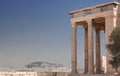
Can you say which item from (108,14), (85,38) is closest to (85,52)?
(85,38)

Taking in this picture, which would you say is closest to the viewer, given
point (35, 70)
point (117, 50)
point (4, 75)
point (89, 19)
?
point (117, 50)

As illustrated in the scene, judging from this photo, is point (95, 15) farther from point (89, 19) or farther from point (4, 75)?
point (4, 75)

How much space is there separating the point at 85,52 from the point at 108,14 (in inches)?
331

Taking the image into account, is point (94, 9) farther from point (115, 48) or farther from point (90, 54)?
point (115, 48)

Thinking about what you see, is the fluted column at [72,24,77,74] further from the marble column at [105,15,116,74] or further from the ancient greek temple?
the marble column at [105,15,116,74]

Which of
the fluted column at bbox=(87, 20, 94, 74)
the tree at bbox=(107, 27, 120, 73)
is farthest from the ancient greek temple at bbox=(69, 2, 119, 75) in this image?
the tree at bbox=(107, 27, 120, 73)

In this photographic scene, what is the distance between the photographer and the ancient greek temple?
3353cm

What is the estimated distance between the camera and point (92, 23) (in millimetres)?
37250

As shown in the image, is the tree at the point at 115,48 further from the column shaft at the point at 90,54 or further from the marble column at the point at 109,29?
the column shaft at the point at 90,54

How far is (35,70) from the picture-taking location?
1544 inches

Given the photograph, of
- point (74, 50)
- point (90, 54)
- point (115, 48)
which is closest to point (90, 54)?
point (90, 54)

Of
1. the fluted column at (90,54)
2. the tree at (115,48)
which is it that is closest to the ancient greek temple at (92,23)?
the fluted column at (90,54)

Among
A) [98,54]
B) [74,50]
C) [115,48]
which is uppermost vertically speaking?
[74,50]

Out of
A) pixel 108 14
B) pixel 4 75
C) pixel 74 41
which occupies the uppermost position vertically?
pixel 108 14
